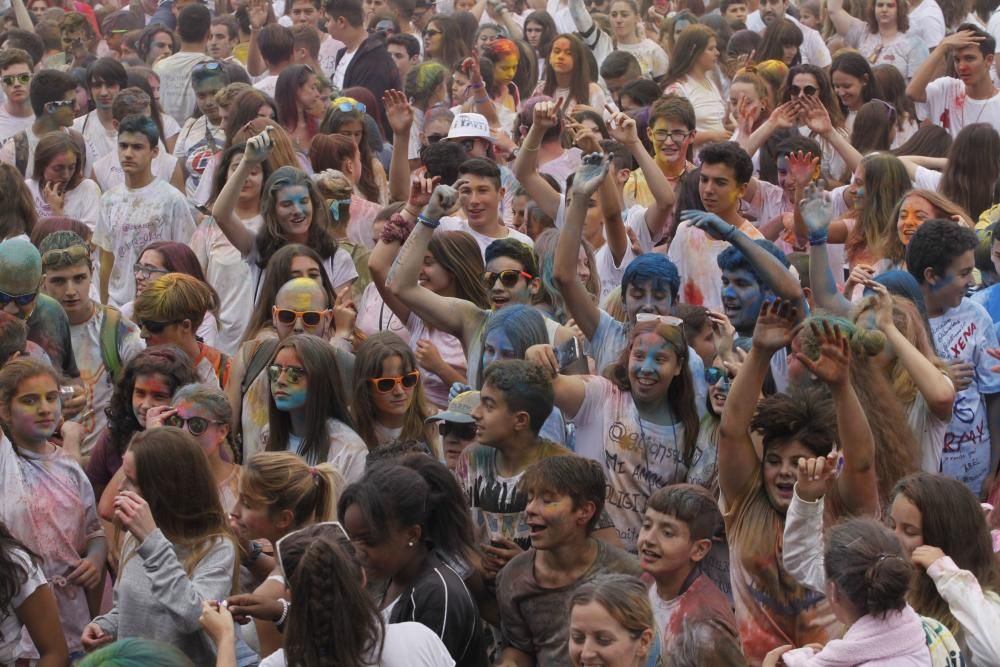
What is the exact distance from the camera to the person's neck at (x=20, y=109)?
12523 mm

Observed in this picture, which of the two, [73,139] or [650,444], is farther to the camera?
[73,139]

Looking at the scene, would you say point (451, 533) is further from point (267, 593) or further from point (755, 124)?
point (755, 124)

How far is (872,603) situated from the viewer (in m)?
4.66

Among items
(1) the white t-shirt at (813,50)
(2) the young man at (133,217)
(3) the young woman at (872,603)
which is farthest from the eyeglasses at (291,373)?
(1) the white t-shirt at (813,50)

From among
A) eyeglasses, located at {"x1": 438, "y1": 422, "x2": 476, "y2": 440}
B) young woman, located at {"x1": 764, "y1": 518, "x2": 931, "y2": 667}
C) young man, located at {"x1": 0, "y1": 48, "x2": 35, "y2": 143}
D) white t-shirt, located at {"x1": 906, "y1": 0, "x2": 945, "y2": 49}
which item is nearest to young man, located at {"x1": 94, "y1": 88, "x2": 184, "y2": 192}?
young man, located at {"x1": 0, "y1": 48, "x2": 35, "y2": 143}

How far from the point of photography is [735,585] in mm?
5633

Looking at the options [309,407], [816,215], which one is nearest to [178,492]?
[309,407]

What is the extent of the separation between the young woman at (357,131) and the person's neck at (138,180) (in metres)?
1.15

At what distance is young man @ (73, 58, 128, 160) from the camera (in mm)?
12086

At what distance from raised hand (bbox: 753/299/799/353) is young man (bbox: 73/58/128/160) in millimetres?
7129

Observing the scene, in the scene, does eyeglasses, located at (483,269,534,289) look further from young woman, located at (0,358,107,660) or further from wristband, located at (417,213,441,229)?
young woman, located at (0,358,107,660)

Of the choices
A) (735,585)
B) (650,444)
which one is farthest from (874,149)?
(735,585)

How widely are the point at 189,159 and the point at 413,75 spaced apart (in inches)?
90.0

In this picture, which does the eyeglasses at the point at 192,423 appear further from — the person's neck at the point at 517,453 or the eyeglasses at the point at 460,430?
the person's neck at the point at 517,453
